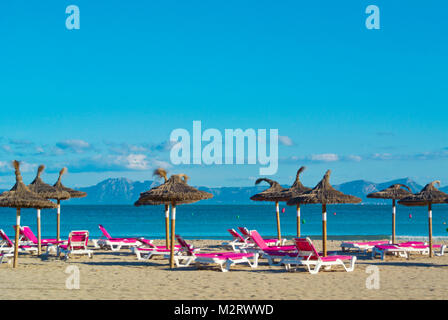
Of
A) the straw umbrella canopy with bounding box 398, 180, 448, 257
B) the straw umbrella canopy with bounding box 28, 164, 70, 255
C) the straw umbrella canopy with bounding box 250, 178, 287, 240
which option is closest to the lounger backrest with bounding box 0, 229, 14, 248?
the straw umbrella canopy with bounding box 28, 164, 70, 255

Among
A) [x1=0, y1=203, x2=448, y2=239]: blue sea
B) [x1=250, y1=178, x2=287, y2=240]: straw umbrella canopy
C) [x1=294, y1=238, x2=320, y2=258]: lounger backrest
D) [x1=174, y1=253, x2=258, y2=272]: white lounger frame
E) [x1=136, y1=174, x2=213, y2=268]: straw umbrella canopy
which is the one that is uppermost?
[x1=136, y1=174, x2=213, y2=268]: straw umbrella canopy

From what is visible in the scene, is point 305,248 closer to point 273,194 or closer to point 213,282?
point 213,282

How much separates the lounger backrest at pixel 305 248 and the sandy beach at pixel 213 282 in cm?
38

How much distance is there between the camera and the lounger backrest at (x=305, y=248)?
10.1m

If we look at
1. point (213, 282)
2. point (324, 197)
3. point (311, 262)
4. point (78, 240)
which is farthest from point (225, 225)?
point (213, 282)

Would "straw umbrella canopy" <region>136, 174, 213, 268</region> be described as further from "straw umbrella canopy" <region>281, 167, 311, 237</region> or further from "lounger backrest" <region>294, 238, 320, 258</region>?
"straw umbrella canopy" <region>281, 167, 311, 237</region>

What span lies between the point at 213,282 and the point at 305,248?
7.15ft

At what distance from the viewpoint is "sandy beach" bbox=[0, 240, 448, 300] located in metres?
7.52

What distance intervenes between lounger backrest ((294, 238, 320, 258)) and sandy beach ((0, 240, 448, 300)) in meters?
0.38

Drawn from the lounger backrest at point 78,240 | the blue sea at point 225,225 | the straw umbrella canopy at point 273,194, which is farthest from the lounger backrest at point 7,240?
the blue sea at point 225,225

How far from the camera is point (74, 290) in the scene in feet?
25.8
